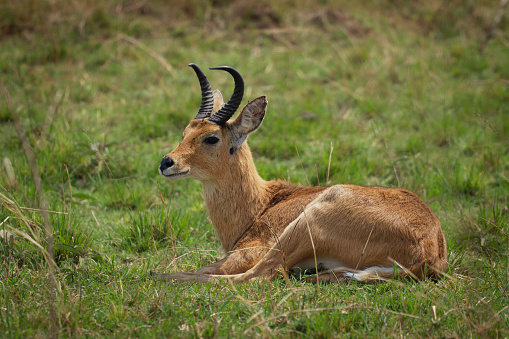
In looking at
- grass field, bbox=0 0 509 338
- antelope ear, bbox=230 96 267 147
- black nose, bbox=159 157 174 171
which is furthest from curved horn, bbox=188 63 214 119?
grass field, bbox=0 0 509 338

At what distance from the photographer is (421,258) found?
422cm

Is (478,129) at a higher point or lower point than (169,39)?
lower

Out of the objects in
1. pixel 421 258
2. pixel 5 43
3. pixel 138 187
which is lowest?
pixel 138 187

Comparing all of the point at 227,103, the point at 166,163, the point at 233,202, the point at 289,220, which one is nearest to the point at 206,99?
the point at 227,103

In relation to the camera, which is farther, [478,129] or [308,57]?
[308,57]

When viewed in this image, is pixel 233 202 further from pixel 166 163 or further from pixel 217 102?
pixel 217 102

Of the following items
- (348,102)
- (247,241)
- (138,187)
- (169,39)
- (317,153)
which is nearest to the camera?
(247,241)

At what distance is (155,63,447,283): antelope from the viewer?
430cm

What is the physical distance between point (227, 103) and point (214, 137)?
361mm

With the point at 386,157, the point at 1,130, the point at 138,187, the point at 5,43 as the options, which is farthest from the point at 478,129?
the point at 5,43

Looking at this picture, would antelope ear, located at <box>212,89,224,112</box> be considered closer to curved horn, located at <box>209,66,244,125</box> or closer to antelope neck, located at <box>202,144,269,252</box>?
curved horn, located at <box>209,66,244,125</box>

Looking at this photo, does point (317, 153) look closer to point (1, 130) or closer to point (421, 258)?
point (421, 258)

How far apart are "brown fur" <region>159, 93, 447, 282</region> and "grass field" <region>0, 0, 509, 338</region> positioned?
0.23 m

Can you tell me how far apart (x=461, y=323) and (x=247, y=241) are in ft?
6.79
